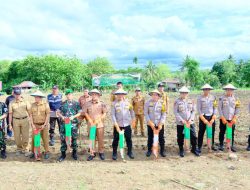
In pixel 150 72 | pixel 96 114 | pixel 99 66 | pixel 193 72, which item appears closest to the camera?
pixel 96 114

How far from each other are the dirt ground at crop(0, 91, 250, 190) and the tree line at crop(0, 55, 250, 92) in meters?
32.3

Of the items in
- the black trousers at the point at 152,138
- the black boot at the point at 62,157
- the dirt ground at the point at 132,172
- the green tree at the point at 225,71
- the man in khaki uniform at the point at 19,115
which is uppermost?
the green tree at the point at 225,71

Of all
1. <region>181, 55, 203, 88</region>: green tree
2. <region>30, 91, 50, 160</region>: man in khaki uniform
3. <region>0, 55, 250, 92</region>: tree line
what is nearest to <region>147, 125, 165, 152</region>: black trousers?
<region>30, 91, 50, 160</region>: man in khaki uniform

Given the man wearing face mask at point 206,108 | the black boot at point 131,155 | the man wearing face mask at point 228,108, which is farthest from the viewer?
the man wearing face mask at point 228,108

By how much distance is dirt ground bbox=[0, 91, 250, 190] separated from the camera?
20.5 feet

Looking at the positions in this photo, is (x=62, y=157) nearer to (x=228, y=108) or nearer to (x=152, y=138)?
(x=152, y=138)

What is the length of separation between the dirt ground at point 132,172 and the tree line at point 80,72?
32.3 meters

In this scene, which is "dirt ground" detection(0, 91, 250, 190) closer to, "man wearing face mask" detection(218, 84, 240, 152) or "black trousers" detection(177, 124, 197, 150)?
"black trousers" detection(177, 124, 197, 150)

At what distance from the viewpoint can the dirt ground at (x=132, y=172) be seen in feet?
20.5

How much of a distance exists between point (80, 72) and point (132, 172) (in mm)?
43509

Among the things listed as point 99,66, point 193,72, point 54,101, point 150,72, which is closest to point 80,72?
point 99,66

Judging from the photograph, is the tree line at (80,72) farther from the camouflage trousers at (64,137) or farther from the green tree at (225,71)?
the camouflage trousers at (64,137)

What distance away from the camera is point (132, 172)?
6.92 meters

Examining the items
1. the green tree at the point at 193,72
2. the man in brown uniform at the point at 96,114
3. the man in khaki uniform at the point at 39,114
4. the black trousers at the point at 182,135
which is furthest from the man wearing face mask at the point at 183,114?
the green tree at the point at 193,72
